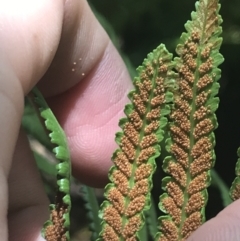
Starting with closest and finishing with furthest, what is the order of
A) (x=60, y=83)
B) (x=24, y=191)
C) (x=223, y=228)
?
(x=223, y=228), (x=24, y=191), (x=60, y=83)

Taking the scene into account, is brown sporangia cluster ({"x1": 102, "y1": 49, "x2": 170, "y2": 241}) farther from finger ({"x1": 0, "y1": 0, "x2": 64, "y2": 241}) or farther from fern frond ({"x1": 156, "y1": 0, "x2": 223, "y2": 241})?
finger ({"x1": 0, "y1": 0, "x2": 64, "y2": 241})

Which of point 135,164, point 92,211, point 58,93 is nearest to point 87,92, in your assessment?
point 58,93

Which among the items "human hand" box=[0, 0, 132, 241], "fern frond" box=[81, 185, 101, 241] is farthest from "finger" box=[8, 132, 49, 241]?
"fern frond" box=[81, 185, 101, 241]

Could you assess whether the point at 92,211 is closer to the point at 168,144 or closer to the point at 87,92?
the point at 87,92

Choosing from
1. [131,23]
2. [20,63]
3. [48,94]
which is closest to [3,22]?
[20,63]

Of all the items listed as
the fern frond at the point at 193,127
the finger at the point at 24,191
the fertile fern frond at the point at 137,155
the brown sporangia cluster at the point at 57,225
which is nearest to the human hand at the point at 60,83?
the finger at the point at 24,191

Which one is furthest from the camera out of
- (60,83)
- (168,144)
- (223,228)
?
(60,83)
